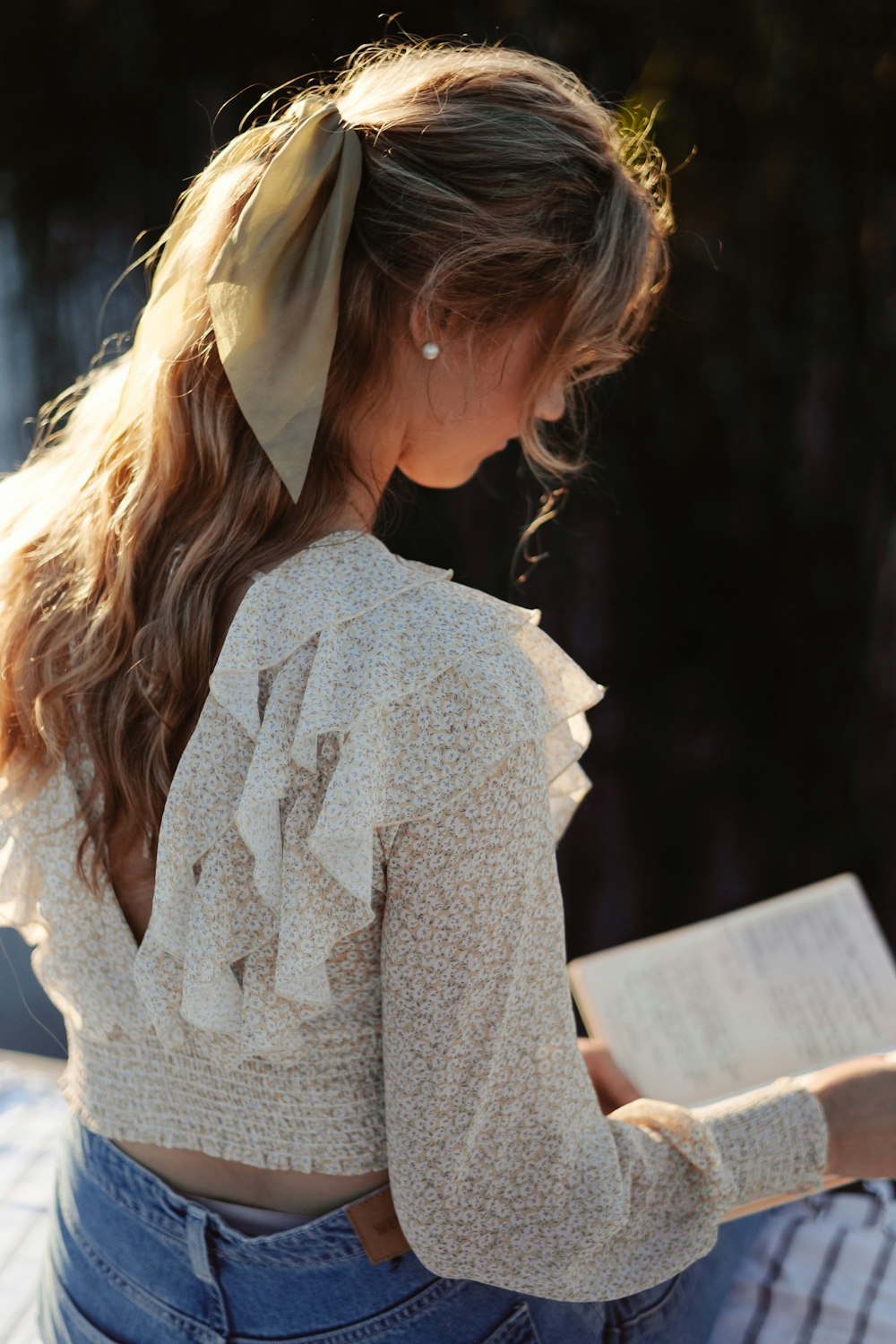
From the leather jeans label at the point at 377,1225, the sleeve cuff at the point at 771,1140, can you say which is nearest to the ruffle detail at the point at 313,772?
the leather jeans label at the point at 377,1225

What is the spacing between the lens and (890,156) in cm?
144

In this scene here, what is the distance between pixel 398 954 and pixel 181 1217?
307 mm

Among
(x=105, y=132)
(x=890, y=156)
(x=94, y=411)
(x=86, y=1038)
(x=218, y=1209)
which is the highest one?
(x=105, y=132)

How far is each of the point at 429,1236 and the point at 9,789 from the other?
41 centimetres

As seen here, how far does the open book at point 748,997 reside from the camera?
102 centimetres

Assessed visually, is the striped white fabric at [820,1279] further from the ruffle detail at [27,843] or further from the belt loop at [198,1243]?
the ruffle detail at [27,843]

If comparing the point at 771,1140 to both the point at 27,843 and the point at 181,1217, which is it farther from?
the point at 27,843

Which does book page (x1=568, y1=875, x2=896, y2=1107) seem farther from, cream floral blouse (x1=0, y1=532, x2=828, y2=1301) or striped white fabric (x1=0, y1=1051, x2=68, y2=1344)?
striped white fabric (x1=0, y1=1051, x2=68, y2=1344)

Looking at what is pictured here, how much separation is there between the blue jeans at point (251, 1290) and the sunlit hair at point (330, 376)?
0.28 metres

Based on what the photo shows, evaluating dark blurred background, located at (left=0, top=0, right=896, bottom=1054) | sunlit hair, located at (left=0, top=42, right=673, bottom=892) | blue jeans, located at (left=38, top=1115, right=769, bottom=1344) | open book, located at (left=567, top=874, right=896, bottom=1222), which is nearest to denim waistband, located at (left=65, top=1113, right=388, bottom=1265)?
blue jeans, located at (left=38, top=1115, right=769, bottom=1344)

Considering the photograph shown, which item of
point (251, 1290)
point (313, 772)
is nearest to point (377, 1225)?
point (251, 1290)

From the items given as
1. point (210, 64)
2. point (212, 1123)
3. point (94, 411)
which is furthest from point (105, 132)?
point (212, 1123)

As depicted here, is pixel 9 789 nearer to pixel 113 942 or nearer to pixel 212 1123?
pixel 113 942

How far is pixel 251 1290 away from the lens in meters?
0.75
